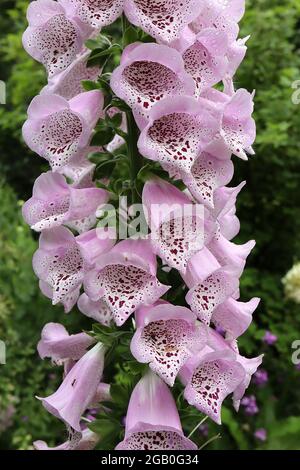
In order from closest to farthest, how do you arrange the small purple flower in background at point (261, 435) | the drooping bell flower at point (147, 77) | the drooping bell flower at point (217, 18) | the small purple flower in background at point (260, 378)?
1. the drooping bell flower at point (147, 77)
2. the drooping bell flower at point (217, 18)
3. the small purple flower in background at point (261, 435)
4. the small purple flower in background at point (260, 378)

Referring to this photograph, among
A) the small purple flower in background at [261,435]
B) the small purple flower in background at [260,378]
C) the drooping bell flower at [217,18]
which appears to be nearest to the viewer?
the drooping bell flower at [217,18]

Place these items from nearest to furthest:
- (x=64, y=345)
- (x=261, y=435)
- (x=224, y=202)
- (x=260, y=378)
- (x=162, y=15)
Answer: (x=162, y=15) → (x=224, y=202) → (x=64, y=345) → (x=261, y=435) → (x=260, y=378)

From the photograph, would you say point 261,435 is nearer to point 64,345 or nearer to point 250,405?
point 250,405

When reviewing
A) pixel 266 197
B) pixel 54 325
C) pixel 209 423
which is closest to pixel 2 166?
pixel 266 197

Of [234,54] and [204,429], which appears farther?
[204,429]

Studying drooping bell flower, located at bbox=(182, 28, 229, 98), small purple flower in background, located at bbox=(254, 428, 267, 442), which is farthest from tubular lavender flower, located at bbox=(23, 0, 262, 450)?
small purple flower in background, located at bbox=(254, 428, 267, 442)

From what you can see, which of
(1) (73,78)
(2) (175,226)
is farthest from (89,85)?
(2) (175,226)

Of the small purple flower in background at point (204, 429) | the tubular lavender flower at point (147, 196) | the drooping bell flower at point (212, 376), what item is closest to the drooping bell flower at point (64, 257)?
the tubular lavender flower at point (147, 196)

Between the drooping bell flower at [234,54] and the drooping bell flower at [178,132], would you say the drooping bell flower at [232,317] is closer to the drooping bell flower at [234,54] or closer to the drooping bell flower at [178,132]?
the drooping bell flower at [178,132]
